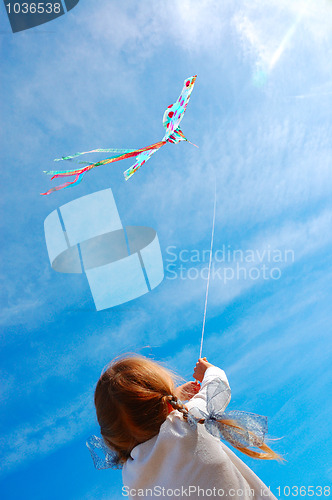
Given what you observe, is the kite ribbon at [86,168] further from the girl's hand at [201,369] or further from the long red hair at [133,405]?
the long red hair at [133,405]

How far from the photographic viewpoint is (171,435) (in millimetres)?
1297

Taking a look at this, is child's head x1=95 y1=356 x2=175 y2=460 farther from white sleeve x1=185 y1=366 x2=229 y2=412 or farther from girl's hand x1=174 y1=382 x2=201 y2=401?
girl's hand x1=174 y1=382 x2=201 y2=401

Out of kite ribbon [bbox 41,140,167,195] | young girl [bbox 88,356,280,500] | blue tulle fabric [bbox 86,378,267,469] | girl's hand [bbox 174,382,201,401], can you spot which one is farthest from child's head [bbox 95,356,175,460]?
kite ribbon [bbox 41,140,167,195]

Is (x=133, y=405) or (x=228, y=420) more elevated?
(x=133, y=405)

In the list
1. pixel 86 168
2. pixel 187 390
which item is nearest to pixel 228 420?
pixel 187 390

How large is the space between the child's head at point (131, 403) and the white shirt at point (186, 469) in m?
0.05

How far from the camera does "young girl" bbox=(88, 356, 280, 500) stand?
126 cm

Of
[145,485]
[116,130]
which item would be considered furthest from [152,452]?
[116,130]

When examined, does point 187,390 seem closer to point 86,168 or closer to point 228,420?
point 228,420

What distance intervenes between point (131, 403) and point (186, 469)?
0.27 metres

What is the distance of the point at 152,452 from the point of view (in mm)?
1302

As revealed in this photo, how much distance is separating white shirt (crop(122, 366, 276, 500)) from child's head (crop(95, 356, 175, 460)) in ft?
0.16

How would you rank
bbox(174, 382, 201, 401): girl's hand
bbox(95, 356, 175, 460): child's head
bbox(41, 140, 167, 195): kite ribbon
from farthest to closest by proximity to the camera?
1. bbox(41, 140, 167, 195): kite ribbon
2. bbox(174, 382, 201, 401): girl's hand
3. bbox(95, 356, 175, 460): child's head

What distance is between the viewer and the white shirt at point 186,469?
1.25m
